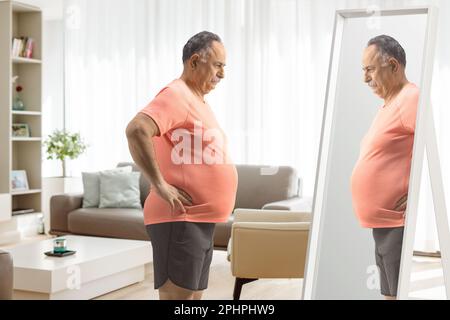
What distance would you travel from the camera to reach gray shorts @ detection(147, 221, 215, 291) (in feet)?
7.03

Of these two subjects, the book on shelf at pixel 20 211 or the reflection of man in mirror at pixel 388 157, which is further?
the book on shelf at pixel 20 211

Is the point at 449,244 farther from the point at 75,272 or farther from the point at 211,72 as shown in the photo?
the point at 75,272

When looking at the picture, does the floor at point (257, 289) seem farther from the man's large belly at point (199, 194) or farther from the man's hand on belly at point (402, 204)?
the man's hand on belly at point (402, 204)

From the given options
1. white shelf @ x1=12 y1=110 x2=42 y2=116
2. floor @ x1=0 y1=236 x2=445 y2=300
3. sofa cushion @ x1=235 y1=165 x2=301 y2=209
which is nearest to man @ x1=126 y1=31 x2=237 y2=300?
floor @ x1=0 y1=236 x2=445 y2=300

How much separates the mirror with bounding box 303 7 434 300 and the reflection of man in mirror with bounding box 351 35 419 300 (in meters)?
0.02

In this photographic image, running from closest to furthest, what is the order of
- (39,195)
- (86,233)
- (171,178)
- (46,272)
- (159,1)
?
1. (171,178)
2. (46,272)
3. (86,233)
4. (159,1)
5. (39,195)

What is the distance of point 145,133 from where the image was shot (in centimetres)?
206

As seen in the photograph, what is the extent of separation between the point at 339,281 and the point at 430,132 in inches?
21.1

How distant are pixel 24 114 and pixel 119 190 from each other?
4.98 ft

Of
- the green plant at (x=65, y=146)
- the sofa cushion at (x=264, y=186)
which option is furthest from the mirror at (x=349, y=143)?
the green plant at (x=65, y=146)

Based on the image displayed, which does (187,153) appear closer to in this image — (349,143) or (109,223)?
(349,143)

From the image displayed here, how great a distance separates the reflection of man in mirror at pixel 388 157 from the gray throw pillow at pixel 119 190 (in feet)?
11.0

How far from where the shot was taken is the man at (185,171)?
209cm
